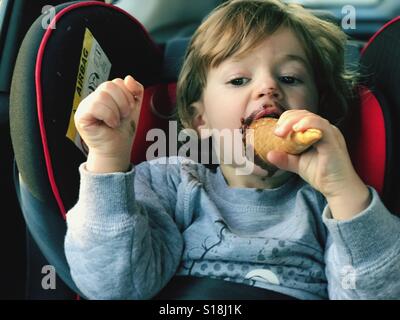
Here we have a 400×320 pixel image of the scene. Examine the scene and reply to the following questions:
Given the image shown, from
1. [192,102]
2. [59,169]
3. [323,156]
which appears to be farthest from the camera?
[192,102]

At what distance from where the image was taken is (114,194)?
91 cm

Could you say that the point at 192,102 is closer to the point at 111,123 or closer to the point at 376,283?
the point at 111,123

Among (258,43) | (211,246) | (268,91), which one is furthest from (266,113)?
(211,246)

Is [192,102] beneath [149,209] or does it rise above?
above

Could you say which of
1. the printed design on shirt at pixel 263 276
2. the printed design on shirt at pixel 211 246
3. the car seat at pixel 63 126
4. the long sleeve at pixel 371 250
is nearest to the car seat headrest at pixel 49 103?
the car seat at pixel 63 126

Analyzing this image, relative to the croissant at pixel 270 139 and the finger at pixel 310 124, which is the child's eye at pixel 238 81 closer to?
the croissant at pixel 270 139

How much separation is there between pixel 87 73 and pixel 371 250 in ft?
2.06

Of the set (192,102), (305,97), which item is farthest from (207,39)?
(305,97)

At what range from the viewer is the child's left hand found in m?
0.86

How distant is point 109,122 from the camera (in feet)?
2.82

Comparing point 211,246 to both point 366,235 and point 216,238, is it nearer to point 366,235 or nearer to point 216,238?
point 216,238

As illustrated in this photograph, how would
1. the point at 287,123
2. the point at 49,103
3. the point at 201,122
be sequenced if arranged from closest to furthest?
the point at 287,123
the point at 49,103
the point at 201,122

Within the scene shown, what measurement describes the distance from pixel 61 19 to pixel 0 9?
327mm

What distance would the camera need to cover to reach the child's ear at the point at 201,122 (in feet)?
4.07
